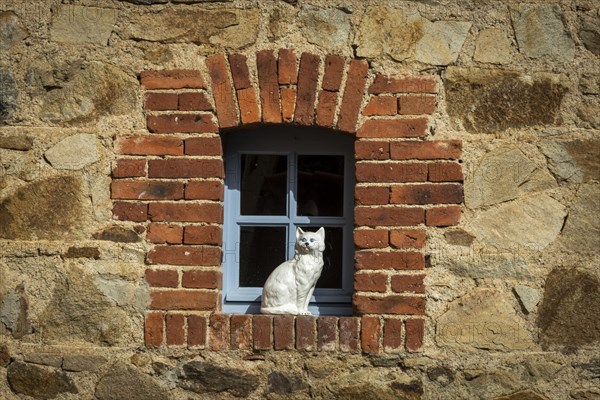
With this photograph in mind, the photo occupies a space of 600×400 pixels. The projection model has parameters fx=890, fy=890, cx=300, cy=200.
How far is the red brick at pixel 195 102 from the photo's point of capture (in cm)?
413

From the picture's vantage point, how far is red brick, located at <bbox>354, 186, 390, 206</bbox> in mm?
4082

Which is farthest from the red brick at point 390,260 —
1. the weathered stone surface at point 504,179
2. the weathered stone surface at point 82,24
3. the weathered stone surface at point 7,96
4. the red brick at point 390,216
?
the weathered stone surface at point 7,96

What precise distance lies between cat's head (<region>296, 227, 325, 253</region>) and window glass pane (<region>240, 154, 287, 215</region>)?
0.96 ft

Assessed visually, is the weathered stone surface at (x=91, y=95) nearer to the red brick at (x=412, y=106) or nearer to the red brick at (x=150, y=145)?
the red brick at (x=150, y=145)

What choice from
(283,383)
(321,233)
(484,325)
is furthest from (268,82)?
(484,325)

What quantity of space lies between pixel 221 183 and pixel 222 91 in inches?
16.8

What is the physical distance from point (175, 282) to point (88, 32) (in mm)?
1250

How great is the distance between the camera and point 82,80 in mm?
4207

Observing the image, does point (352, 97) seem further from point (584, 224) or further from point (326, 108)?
point (584, 224)

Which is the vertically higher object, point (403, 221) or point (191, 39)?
point (191, 39)

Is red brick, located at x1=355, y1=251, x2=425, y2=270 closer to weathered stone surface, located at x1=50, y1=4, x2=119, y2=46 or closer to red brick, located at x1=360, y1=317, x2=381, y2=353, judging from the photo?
red brick, located at x1=360, y1=317, x2=381, y2=353

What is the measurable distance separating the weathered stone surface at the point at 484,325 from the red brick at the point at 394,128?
2.55ft

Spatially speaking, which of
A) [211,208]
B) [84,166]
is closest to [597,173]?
[211,208]

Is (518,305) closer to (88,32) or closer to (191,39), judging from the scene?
(191,39)
